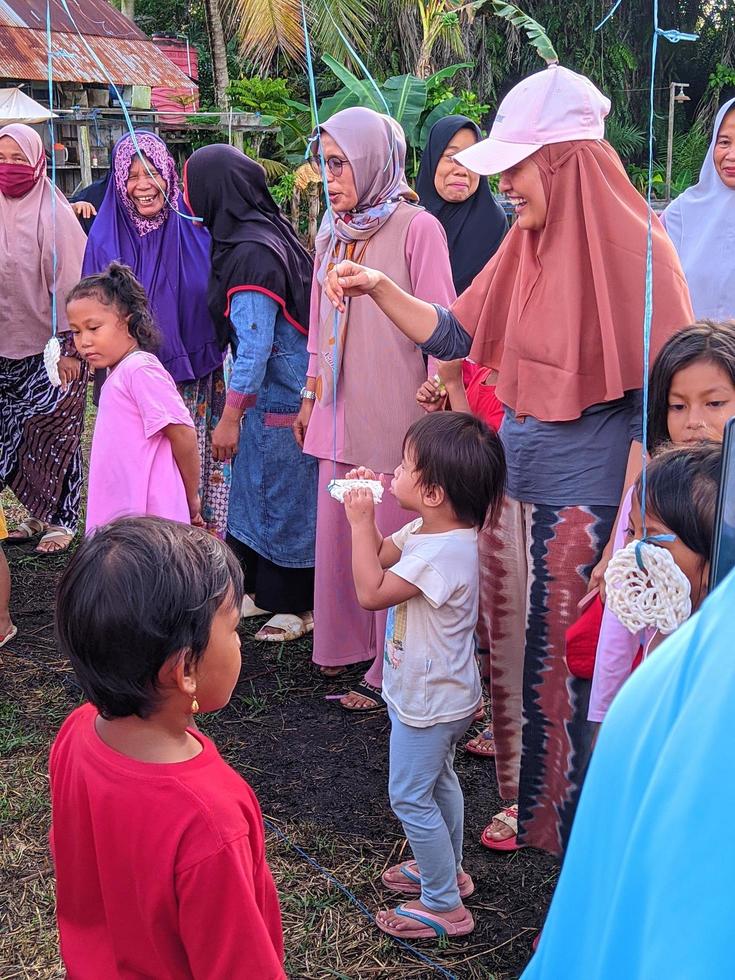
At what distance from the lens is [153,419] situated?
3.18 meters

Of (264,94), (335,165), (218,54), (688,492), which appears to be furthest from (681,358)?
(218,54)

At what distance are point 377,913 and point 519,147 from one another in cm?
193

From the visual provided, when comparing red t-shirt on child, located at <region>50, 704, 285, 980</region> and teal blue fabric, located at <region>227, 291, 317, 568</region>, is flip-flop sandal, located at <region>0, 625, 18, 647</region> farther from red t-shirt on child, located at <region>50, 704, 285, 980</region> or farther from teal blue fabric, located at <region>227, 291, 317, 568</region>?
red t-shirt on child, located at <region>50, 704, 285, 980</region>

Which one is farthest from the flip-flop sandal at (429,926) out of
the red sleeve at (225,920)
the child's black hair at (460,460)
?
the red sleeve at (225,920)

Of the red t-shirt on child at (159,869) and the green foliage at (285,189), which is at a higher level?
the green foliage at (285,189)

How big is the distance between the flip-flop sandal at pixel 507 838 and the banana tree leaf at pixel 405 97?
920 centimetres

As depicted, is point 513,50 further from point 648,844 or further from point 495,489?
point 648,844

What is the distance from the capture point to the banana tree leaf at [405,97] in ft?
35.7

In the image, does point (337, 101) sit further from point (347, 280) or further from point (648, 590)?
point (648, 590)

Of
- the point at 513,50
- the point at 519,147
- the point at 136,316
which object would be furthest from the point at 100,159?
the point at 519,147

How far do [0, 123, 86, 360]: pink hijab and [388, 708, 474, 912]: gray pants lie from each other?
3.28 m

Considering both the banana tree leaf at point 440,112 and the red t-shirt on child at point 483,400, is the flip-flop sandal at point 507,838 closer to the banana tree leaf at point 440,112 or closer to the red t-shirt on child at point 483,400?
the red t-shirt on child at point 483,400

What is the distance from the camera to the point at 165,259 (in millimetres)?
4371

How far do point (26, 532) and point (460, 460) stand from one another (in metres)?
3.72
